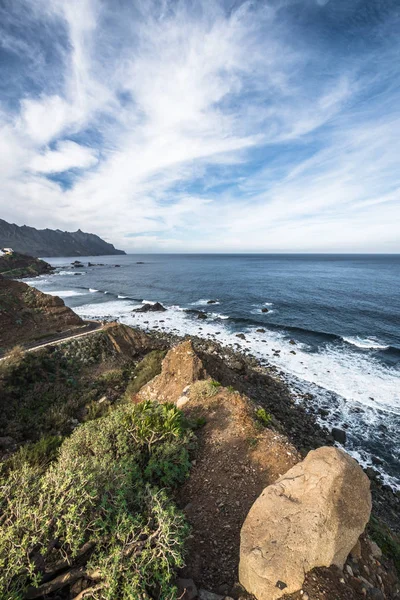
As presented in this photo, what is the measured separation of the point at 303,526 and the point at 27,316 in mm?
32695

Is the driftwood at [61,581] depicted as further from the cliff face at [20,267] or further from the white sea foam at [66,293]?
the cliff face at [20,267]

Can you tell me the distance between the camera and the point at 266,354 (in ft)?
104

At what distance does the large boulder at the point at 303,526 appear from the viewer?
4730mm

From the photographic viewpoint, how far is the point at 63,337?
2638cm

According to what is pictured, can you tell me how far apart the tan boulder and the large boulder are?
8512 millimetres

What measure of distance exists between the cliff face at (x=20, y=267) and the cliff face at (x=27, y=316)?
7238 centimetres

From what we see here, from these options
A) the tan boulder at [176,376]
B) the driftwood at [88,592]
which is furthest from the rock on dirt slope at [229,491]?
the driftwood at [88,592]

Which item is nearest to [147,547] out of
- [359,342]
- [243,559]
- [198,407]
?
[243,559]

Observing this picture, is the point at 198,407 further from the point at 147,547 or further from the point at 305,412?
the point at 305,412

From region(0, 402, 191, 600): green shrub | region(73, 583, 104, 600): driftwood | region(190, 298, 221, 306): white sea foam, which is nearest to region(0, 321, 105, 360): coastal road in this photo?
region(0, 402, 191, 600): green shrub

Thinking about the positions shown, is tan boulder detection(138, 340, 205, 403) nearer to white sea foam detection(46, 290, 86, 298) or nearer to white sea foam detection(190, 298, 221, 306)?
white sea foam detection(190, 298, 221, 306)

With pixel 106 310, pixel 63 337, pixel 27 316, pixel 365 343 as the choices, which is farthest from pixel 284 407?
pixel 106 310

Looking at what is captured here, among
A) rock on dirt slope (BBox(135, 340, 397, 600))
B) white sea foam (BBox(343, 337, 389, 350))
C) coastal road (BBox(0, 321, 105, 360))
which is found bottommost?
white sea foam (BBox(343, 337, 389, 350))

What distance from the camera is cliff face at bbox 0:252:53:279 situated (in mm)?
94562
